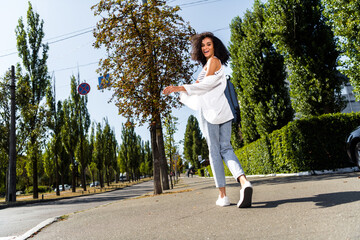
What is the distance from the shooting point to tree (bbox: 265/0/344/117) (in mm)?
12461

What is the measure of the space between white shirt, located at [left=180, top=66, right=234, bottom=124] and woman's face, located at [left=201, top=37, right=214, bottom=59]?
0.43 metres

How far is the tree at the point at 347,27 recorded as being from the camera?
12.0 m

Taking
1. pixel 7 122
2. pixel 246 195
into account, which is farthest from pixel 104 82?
pixel 7 122

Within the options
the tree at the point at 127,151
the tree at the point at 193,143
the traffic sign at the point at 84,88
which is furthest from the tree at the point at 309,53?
the tree at the point at 193,143

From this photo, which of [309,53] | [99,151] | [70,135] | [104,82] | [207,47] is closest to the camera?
[207,47]

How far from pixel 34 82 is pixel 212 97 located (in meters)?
25.2

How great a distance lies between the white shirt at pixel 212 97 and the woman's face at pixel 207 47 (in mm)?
428

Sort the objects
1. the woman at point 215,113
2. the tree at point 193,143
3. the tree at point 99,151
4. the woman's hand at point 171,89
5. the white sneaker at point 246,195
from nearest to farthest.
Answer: the white sneaker at point 246,195, the woman's hand at point 171,89, the woman at point 215,113, the tree at point 99,151, the tree at point 193,143

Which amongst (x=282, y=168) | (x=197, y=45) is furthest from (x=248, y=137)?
(x=197, y=45)

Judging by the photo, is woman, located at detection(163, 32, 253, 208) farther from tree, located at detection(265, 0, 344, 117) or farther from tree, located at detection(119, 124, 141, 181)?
tree, located at detection(119, 124, 141, 181)

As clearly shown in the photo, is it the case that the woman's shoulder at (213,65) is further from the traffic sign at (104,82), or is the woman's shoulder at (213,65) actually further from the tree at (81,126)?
the tree at (81,126)

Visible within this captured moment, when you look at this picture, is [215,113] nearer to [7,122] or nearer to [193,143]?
[7,122]

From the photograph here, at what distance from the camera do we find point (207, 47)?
3.81 m

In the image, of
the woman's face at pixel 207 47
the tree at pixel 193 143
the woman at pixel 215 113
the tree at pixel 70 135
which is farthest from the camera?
the tree at pixel 193 143
